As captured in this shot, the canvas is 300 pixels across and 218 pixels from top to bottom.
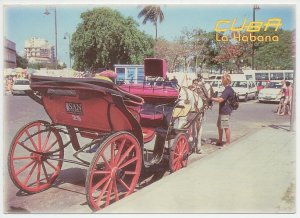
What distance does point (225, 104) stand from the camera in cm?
781

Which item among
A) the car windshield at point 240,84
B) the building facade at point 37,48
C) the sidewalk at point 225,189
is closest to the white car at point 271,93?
the car windshield at point 240,84

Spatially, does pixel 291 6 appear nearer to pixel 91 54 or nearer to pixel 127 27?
pixel 91 54

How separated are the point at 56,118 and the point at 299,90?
3205mm

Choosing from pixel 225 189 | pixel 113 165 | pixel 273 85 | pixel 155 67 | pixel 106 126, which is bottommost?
pixel 225 189

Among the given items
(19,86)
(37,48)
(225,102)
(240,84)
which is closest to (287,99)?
(240,84)

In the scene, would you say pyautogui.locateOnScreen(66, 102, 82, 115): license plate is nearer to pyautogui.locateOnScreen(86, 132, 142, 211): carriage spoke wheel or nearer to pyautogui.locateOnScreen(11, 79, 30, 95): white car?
pyautogui.locateOnScreen(86, 132, 142, 211): carriage spoke wheel

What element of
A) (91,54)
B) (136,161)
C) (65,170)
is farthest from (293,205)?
(91,54)

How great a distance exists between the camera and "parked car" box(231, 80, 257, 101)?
2224cm

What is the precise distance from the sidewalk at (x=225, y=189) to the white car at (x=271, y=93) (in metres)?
15.0

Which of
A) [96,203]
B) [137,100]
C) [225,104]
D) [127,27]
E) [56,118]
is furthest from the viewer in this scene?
[127,27]

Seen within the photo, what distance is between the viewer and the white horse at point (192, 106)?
678 centimetres

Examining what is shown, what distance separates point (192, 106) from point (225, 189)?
101 inches

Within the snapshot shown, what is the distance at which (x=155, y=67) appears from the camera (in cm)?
571

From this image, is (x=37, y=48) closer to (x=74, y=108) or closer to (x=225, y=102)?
(x=225, y=102)
